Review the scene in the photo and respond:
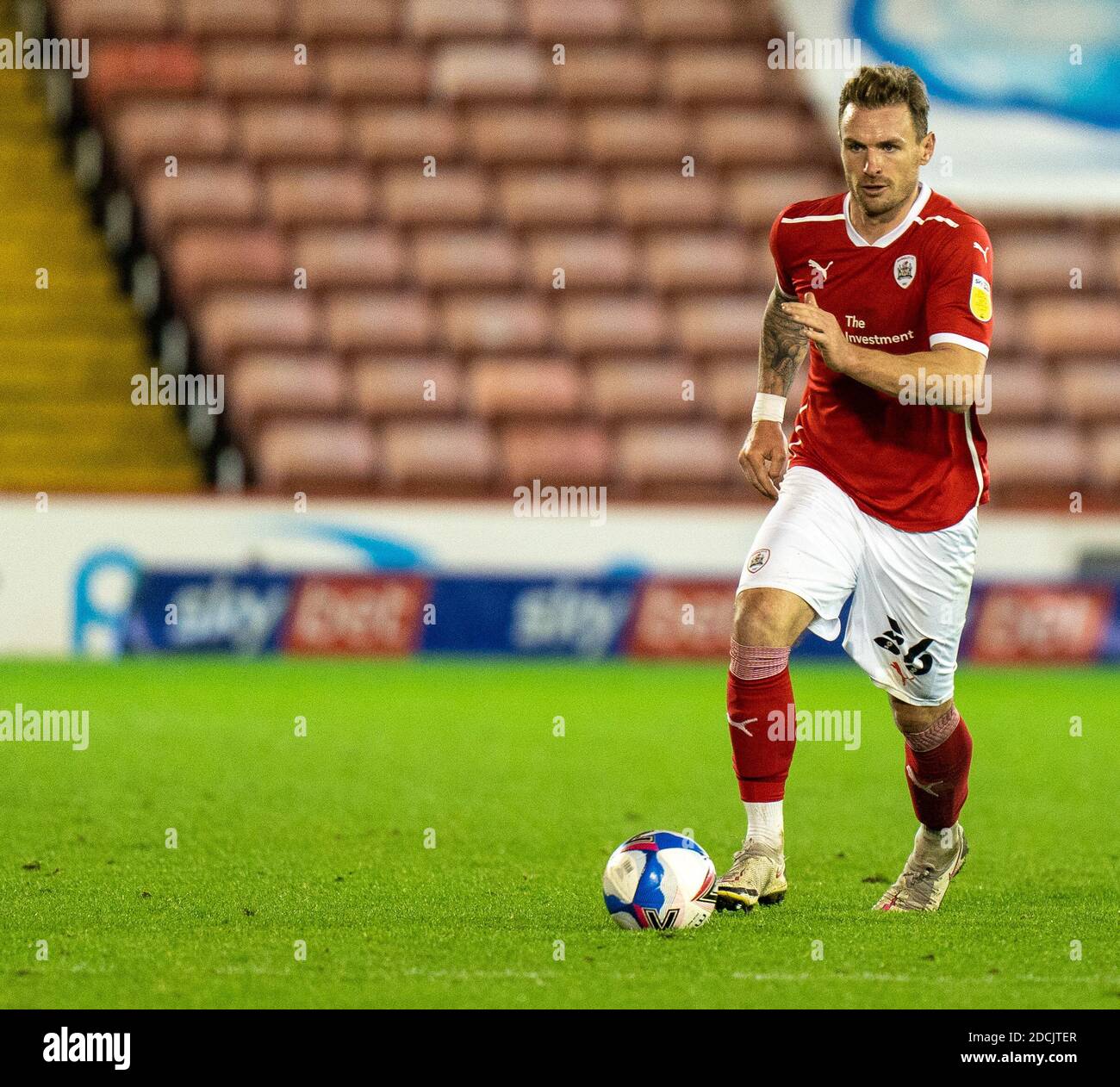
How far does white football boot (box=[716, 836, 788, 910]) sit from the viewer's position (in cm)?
505

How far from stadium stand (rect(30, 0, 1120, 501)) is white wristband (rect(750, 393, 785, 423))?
9.18 metres

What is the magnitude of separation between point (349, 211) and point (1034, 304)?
649 centimetres

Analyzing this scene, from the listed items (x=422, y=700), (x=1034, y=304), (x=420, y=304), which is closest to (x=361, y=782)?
(x=422, y=700)

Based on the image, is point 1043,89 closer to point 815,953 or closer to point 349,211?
point 349,211

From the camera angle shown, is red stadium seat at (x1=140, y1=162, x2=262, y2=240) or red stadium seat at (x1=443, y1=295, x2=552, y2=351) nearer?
red stadium seat at (x1=443, y1=295, x2=552, y2=351)

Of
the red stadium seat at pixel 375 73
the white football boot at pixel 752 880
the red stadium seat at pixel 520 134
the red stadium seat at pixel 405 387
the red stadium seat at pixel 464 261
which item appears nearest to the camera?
the white football boot at pixel 752 880

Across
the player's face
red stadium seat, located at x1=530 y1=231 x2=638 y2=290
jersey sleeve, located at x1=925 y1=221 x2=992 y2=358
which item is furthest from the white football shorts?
red stadium seat, located at x1=530 y1=231 x2=638 y2=290

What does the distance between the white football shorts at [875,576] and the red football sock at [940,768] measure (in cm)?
A: 10

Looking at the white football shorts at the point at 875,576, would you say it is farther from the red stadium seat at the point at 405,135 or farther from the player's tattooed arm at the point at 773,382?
the red stadium seat at the point at 405,135

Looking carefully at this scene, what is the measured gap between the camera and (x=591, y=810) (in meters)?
7.31

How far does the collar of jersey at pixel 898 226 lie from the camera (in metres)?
5.14

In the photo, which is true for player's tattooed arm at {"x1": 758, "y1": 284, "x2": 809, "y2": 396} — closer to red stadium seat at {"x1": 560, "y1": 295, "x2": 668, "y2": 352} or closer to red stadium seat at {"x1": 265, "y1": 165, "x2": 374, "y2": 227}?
red stadium seat at {"x1": 560, "y1": 295, "x2": 668, "y2": 352}

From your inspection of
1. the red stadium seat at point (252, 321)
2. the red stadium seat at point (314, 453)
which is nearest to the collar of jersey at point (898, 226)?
the red stadium seat at point (314, 453)

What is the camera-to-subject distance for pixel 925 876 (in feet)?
17.5
